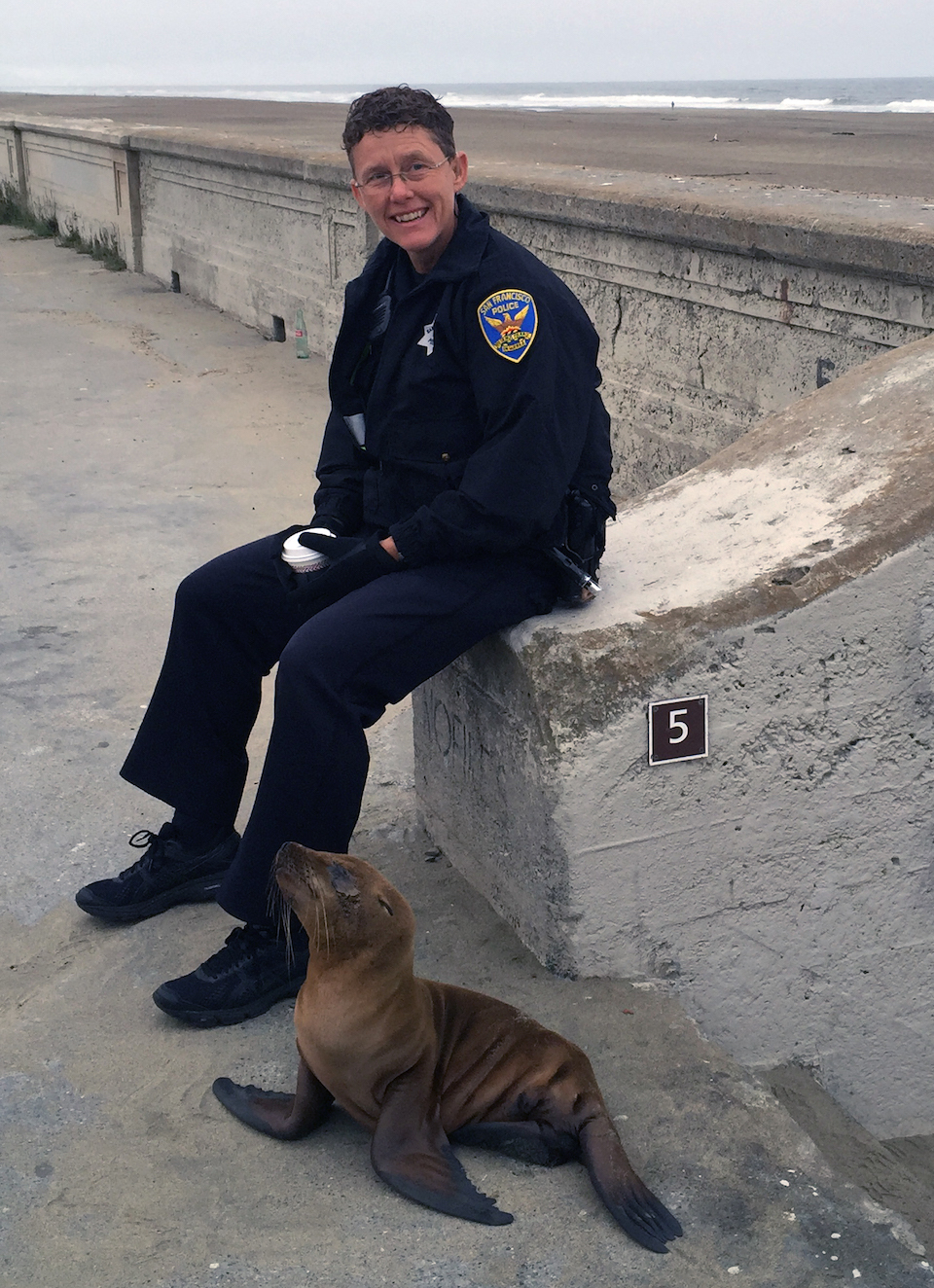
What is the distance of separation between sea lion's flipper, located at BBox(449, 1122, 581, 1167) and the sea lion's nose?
19.3 inches

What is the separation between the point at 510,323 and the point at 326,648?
770mm

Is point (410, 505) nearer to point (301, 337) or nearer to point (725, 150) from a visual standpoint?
point (301, 337)

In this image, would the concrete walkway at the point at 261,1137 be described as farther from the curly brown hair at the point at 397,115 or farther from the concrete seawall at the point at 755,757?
the curly brown hair at the point at 397,115

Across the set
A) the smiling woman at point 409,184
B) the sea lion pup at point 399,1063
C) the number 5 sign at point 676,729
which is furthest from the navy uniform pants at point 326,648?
the smiling woman at point 409,184

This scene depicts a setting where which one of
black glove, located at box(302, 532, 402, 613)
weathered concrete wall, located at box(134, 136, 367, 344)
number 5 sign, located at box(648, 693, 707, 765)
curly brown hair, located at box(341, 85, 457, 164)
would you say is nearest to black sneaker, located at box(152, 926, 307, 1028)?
black glove, located at box(302, 532, 402, 613)

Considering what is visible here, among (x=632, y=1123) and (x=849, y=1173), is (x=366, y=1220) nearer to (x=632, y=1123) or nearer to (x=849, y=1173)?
(x=632, y=1123)

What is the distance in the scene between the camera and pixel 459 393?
111 inches

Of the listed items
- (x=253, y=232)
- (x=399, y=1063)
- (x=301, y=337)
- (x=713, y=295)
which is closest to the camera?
(x=399, y=1063)

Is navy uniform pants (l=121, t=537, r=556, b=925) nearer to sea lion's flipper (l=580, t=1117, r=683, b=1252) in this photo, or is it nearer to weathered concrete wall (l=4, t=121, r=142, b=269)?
sea lion's flipper (l=580, t=1117, r=683, b=1252)

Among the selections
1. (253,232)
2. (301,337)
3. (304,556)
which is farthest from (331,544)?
(253,232)

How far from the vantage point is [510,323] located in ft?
8.86

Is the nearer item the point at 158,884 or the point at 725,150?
the point at 158,884

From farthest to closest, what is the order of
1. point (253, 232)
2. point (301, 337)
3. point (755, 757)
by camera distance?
point (253, 232), point (301, 337), point (755, 757)

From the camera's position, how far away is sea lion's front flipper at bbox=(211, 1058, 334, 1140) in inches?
96.8
